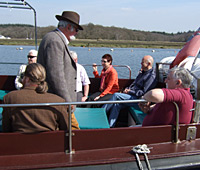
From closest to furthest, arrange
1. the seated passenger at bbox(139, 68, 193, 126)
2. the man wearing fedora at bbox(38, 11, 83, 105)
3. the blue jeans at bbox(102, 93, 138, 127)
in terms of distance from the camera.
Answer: the seated passenger at bbox(139, 68, 193, 126) → the man wearing fedora at bbox(38, 11, 83, 105) → the blue jeans at bbox(102, 93, 138, 127)

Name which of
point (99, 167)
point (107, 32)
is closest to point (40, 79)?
point (99, 167)

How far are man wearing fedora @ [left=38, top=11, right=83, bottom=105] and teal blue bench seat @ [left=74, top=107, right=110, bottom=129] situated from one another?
52 cm

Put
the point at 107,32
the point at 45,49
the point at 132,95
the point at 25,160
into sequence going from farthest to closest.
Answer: the point at 107,32 → the point at 132,95 → the point at 45,49 → the point at 25,160

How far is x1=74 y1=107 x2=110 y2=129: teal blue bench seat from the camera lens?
3.24 metres

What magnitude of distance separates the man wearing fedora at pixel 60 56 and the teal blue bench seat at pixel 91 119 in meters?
0.52

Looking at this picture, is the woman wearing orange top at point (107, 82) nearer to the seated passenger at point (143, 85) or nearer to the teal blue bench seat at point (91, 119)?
the seated passenger at point (143, 85)

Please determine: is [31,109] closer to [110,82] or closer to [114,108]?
[114,108]

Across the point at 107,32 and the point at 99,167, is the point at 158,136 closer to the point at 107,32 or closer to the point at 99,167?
the point at 99,167

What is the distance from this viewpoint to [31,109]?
239cm

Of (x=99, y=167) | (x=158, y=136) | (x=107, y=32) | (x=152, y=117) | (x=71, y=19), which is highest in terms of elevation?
(x=107, y=32)

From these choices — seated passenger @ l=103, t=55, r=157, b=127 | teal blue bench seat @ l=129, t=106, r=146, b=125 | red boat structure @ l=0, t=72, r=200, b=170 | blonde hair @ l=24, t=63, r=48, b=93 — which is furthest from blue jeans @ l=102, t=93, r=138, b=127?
blonde hair @ l=24, t=63, r=48, b=93

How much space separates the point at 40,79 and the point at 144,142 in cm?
127

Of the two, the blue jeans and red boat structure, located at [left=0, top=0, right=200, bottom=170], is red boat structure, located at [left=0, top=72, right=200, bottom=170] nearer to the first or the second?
red boat structure, located at [left=0, top=0, right=200, bottom=170]

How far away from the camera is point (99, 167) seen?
2.37m
